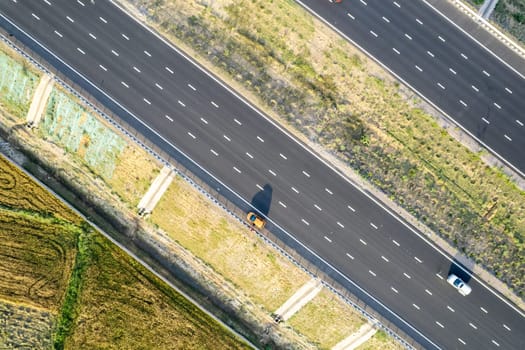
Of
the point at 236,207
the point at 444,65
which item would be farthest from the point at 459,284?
the point at 236,207

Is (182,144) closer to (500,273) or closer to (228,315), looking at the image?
(228,315)

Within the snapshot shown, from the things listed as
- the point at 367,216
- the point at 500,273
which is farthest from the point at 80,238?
the point at 500,273

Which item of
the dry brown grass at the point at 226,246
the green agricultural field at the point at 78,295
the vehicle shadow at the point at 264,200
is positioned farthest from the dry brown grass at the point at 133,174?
the vehicle shadow at the point at 264,200

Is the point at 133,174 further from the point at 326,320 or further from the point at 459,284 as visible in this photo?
the point at 459,284

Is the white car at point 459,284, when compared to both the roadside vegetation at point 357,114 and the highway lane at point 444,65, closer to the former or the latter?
the roadside vegetation at point 357,114

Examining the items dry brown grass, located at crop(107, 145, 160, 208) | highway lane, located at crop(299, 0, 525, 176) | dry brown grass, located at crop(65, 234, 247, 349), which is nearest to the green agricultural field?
dry brown grass, located at crop(65, 234, 247, 349)

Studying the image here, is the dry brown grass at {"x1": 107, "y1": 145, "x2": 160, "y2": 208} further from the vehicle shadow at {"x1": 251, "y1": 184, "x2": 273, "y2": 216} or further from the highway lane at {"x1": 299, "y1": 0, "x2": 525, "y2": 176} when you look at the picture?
A: the highway lane at {"x1": 299, "y1": 0, "x2": 525, "y2": 176}
